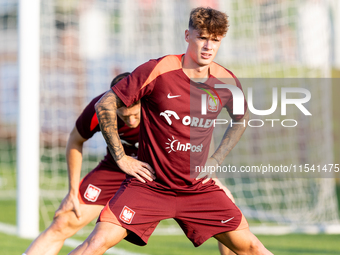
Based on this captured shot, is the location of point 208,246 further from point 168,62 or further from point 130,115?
point 168,62

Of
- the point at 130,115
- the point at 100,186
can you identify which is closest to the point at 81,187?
the point at 100,186

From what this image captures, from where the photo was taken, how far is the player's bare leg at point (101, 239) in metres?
2.91

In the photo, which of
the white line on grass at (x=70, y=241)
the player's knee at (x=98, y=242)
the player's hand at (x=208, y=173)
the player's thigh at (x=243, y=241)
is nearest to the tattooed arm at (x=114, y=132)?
the player's hand at (x=208, y=173)

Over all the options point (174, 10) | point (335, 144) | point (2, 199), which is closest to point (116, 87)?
point (174, 10)

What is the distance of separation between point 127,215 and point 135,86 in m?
0.80

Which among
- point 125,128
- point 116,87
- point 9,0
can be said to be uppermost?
point 9,0

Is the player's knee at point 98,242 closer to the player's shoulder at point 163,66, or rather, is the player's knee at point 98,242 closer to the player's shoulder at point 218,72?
the player's shoulder at point 163,66

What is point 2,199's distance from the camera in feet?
32.1

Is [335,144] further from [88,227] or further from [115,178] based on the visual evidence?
[115,178]

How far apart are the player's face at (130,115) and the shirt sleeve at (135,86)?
46 centimetres

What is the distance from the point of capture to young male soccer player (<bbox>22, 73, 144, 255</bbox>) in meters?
3.84

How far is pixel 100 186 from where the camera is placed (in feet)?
13.3

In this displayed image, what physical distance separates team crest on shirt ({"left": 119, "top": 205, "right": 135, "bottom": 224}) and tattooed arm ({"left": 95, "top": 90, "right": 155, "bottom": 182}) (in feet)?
0.71

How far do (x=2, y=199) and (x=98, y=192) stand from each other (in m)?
6.43
